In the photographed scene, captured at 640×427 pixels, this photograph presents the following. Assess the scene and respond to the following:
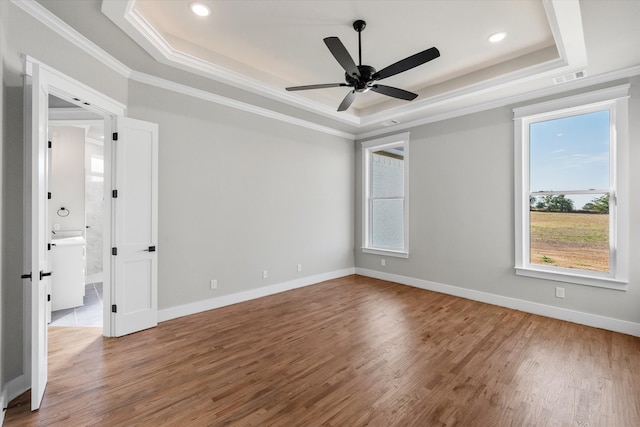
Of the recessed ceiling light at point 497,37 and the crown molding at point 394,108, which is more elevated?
the recessed ceiling light at point 497,37

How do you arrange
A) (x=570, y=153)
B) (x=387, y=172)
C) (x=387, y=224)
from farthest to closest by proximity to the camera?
(x=387, y=172) → (x=387, y=224) → (x=570, y=153)

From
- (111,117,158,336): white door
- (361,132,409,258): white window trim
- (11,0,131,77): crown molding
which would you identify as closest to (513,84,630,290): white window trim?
(361,132,409,258): white window trim

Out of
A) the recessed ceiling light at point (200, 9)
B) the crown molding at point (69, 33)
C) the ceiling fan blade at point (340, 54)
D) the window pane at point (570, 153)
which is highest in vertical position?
the recessed ceiling light at point (200, 9)

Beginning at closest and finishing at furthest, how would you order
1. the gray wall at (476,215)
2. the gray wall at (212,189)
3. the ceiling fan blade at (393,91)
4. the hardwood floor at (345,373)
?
the hardwood floor at (345,373) < the gray wall at (212,189) < the ceiling fan blade at (393,91) < the gray wall at (476,215)

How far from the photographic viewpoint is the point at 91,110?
2904 mm

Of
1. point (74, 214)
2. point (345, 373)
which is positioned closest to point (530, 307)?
point (345, 373)

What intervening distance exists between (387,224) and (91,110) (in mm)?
4757

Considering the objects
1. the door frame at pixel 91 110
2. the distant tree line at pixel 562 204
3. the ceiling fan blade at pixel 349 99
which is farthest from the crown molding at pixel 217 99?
the distant tree line at pixel 562 204

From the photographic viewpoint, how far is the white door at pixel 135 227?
3.09 m

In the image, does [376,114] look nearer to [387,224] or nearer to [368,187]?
[368,187]

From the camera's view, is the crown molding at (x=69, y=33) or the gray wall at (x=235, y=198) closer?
the crown molding at (x=69, y=33)

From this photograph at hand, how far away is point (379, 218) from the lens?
588cm

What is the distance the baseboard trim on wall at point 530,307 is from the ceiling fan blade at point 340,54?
3597 mm

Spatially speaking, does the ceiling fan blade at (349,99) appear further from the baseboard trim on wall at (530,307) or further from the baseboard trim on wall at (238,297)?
the baseboard trim on wall at (530,307)
